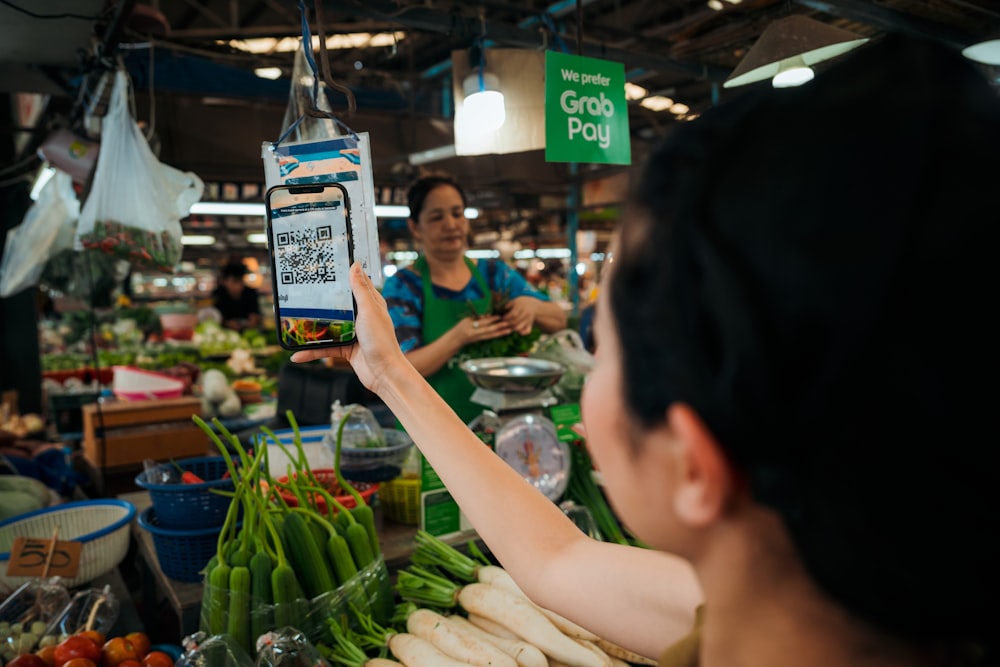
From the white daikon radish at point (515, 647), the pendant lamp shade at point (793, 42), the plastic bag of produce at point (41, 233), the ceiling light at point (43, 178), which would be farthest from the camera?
the ceiling light at point (43, 178)

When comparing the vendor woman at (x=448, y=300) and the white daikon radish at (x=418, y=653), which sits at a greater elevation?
the vendor woman at (x=448, y=300)

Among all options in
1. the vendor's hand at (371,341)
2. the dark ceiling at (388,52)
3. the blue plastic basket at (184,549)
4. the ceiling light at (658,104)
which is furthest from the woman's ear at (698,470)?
the ceiling light at (658,104)

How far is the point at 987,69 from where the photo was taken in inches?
114

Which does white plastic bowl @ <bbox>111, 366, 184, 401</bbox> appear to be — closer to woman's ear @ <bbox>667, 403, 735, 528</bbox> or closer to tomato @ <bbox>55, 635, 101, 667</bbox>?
tomato @ <bbox>55, 635, 101, 667</bbox>

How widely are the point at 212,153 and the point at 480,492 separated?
6.94 meters

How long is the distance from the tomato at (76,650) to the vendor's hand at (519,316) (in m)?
1.82

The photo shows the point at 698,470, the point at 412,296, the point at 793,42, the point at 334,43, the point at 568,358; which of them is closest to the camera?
the point at 698,470

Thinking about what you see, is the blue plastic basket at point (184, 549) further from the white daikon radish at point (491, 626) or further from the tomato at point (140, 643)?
the white daikon radish at point (491, 626)

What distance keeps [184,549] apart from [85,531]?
3.24 feet

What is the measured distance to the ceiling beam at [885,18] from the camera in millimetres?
2941

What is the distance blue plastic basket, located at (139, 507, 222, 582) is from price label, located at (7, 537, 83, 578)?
426mm

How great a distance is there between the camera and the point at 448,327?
3.12 meters

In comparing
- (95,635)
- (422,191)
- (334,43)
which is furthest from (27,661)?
(334,43)

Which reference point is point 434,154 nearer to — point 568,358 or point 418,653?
point 568,358
